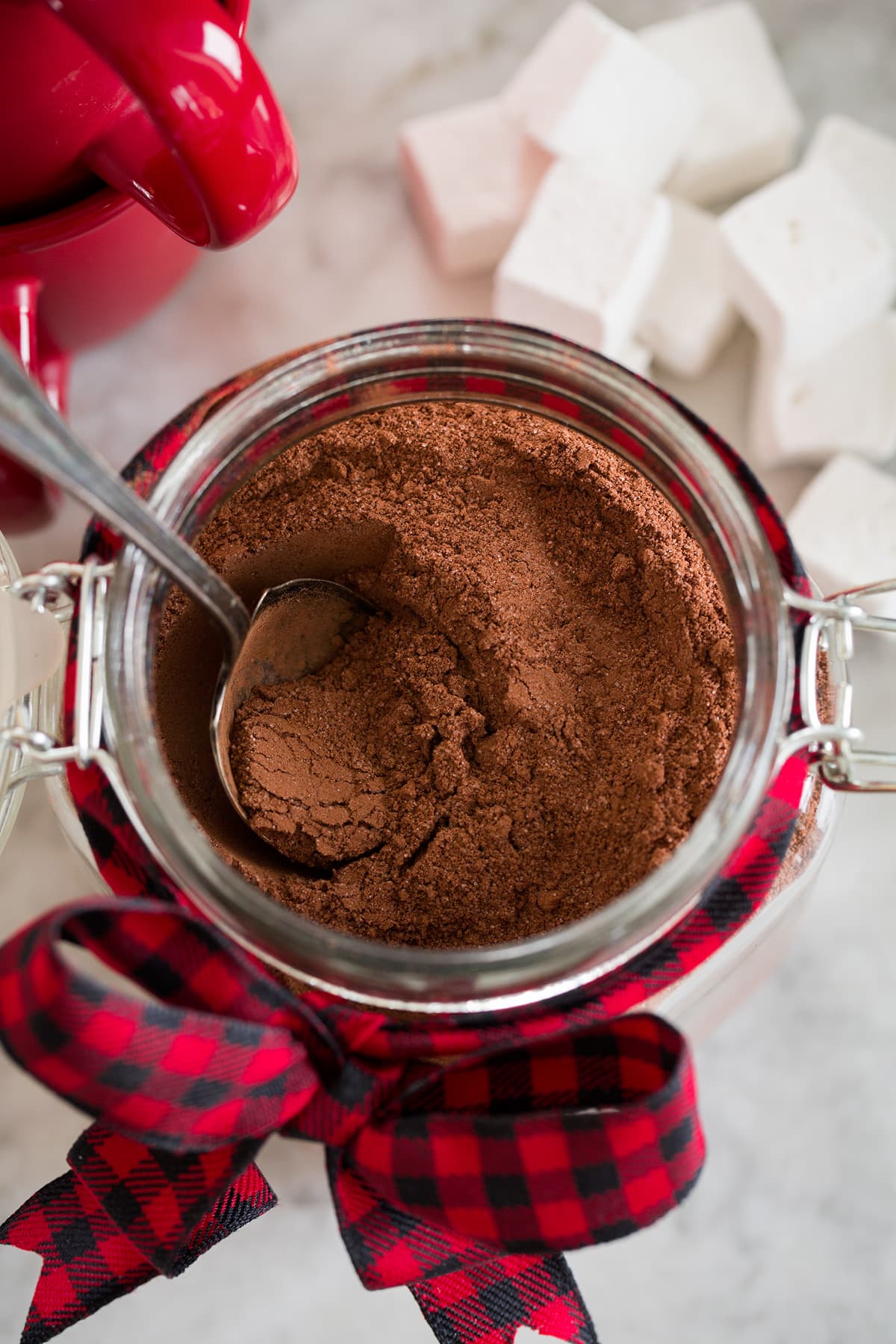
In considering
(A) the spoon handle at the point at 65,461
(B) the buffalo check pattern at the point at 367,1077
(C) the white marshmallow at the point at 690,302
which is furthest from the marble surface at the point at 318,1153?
(A) the spoon handle at the point at 65,461

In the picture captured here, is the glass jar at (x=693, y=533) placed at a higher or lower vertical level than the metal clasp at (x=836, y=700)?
higher

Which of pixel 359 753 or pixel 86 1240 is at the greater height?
pixel 359 753

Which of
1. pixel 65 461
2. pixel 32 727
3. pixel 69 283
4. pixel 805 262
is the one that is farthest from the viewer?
pixel 805 262

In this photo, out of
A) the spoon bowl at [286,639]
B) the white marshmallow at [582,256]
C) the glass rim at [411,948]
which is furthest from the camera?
the white marshmallow at [582,256]

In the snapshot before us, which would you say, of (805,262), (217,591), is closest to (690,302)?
(805,262)

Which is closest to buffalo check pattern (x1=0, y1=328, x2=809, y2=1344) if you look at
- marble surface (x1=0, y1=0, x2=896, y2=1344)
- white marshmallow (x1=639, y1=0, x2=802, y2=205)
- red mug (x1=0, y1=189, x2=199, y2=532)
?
red mug (x1=0, y1=189, x2=199, y2=532)

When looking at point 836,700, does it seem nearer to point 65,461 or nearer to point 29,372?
point 65,461

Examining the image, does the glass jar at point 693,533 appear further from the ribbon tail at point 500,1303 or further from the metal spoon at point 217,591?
the ribbon tail at point 500,1303

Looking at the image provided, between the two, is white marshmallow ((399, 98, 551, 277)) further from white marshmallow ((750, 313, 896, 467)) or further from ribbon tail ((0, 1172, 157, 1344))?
ribbon tail ((0, 1172, 157, 1344))
